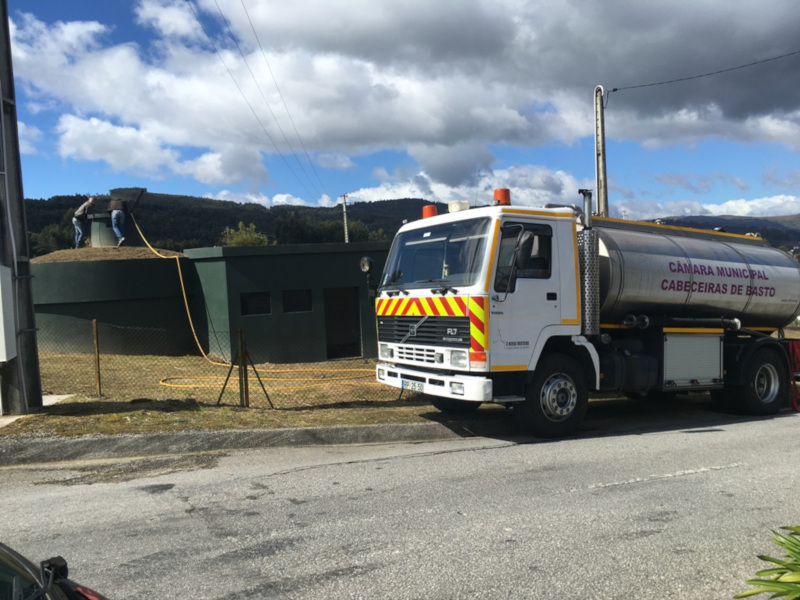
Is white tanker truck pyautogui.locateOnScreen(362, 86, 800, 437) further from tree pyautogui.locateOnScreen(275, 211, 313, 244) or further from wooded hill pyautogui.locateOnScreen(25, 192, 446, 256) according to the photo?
tree pyautogui.locateOnScreen(275, 211, 313, 244)

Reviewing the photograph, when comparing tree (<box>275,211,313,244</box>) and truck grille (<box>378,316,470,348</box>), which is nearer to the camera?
truck grille (<box>378,316,470,348</box>)

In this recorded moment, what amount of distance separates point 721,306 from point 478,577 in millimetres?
7975

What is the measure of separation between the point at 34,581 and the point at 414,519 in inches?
134

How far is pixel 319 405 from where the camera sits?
399 inches

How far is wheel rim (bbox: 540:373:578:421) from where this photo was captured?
8.57 meters

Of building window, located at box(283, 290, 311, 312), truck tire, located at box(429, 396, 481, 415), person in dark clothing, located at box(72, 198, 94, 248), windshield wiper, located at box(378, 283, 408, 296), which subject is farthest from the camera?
person in dark clothing, located at box(72, 198, 94, 248)

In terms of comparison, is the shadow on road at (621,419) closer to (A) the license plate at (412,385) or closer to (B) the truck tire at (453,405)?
(B) the truck tire at (453,405)

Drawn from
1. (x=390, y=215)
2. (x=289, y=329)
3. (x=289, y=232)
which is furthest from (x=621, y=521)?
(x=390, y=215)

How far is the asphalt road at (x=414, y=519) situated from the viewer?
4.16m

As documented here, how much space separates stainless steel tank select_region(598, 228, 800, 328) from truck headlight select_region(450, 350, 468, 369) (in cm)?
241

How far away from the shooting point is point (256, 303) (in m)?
17.6

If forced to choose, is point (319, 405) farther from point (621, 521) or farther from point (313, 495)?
point (621, 521)

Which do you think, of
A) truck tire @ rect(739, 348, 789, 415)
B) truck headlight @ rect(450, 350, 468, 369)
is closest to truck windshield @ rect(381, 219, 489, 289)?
truck headlight @ rect(450, 350, 468, 369)

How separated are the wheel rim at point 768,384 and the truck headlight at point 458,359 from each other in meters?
5.87
